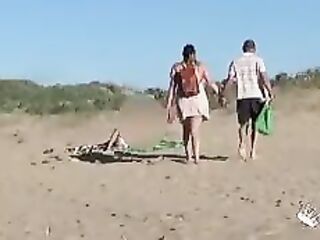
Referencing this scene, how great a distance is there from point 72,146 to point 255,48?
4.66 meters

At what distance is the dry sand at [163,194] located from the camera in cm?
1021

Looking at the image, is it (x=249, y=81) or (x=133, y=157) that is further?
(x=133, y=157)

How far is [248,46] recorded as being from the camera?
13828mm

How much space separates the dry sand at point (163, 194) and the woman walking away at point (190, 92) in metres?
0.53

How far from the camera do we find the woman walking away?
13773 mm

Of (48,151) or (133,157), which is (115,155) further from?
(48,151)

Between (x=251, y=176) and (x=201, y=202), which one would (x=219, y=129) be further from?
(x=201, y=202)

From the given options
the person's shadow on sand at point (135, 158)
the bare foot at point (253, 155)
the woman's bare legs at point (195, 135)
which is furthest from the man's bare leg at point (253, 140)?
the woman's bare legs at point (195, 135)

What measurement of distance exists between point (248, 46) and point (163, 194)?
2.70m

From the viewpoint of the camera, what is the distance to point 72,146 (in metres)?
17.6

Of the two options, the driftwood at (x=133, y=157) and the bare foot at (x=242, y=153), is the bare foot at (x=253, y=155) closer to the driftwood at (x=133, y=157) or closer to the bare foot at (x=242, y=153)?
the bare foot at (x=242, y=153)

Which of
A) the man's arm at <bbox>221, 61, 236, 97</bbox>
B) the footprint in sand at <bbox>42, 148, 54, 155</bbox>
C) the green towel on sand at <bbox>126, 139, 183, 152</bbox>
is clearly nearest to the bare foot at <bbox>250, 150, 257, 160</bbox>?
the man's arm at <bbox>221, 61, 236, 97</bbox>

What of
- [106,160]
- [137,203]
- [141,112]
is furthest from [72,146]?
[141,112]

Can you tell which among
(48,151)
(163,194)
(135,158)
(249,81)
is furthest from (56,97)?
(163,194)
